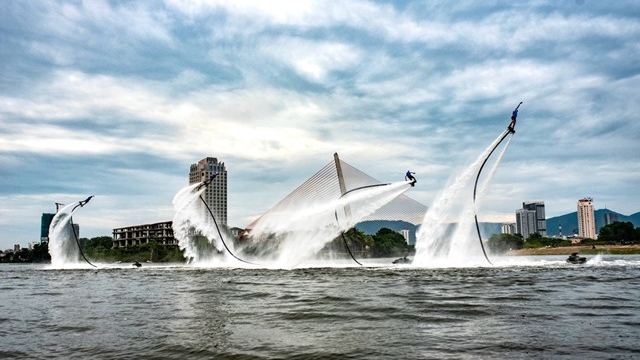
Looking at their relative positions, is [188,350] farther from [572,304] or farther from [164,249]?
[164,249]

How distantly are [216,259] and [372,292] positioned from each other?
6606 cm

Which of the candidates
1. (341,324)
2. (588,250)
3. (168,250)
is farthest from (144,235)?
(341,324)

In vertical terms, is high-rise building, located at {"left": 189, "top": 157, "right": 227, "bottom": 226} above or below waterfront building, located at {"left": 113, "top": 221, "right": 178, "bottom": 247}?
above

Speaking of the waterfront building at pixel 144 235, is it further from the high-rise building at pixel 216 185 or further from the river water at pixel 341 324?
the river water at pixel 341 324

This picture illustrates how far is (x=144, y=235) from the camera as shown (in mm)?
176000

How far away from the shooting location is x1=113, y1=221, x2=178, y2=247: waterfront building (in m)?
164

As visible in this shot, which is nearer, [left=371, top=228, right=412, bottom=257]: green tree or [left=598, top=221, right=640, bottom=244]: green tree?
[left=371, top=228, right=412, bottom=257]: green tree

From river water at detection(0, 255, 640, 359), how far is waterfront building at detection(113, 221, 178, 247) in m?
134

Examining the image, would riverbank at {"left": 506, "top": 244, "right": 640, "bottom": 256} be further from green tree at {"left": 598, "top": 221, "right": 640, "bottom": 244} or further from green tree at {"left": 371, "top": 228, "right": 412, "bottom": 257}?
green tree at {"left": 371, "top": 228, "right": 412, "bottom": 257}

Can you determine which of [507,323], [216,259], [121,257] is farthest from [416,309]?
[121,257]

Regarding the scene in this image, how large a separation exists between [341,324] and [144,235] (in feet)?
555

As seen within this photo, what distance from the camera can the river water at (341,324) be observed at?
584 inches

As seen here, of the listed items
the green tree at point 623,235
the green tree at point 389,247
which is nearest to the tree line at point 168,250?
the green tree at point 389,247

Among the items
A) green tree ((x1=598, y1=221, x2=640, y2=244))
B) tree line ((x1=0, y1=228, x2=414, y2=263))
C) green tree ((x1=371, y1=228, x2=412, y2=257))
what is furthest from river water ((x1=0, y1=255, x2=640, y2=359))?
green tree ((x1=598, y1=221, x2=640, y2=244))
